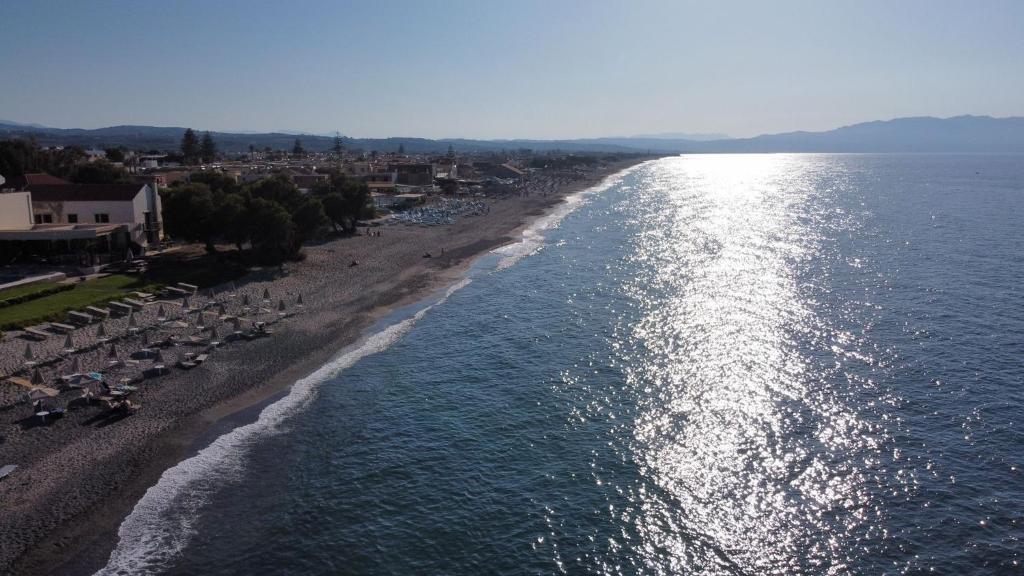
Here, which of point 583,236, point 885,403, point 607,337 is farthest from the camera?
point 583,236

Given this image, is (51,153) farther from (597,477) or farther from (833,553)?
(833,553)

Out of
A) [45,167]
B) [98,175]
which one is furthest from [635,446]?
[45,167]

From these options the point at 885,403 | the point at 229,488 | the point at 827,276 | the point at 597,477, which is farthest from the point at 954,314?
the point at 229,488

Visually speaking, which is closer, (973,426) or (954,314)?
(973,426)

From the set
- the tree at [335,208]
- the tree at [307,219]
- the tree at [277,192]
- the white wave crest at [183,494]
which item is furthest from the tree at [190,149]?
the white wave crest at [183,494]

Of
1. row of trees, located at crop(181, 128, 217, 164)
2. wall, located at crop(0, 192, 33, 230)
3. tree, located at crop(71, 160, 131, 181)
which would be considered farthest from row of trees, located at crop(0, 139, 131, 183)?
row of trees, located at crop(181, 128, 217, 164)

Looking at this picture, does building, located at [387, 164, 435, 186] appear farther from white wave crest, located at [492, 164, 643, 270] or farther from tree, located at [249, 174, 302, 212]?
tree, located at [249, 174, 302, 212]
